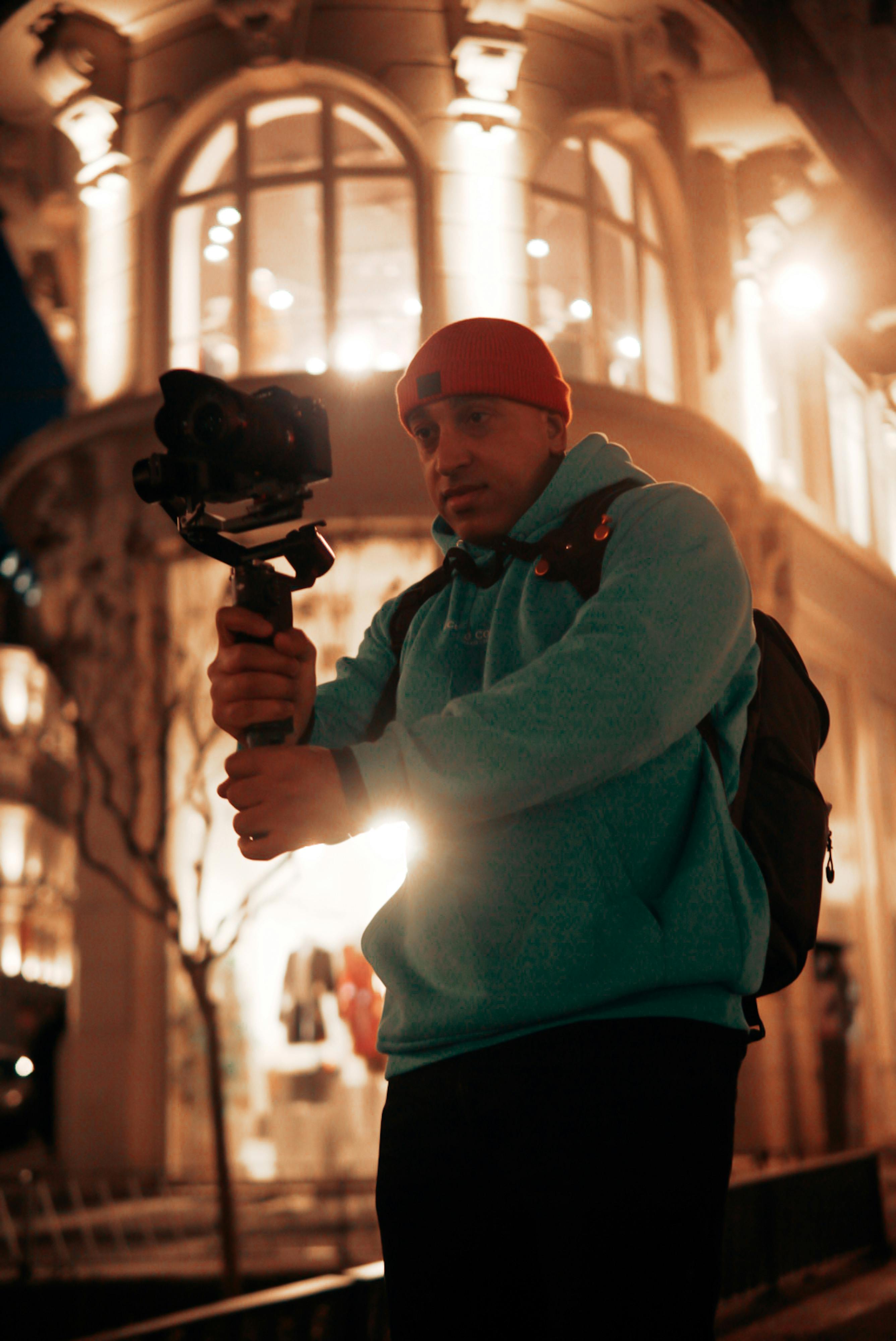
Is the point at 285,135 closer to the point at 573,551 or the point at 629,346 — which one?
the point at 629,346

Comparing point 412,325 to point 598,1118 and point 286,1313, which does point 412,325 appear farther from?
point 598,1118

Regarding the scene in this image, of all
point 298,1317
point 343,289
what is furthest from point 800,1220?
point 343,289

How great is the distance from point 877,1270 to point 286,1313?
439 cm

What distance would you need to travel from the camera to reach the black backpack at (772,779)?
197 cm

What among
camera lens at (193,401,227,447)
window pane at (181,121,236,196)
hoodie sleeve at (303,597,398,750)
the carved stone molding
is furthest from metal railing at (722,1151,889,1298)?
the carved stone molding

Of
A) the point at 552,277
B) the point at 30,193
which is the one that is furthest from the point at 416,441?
the point at 30,193

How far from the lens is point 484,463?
210cm

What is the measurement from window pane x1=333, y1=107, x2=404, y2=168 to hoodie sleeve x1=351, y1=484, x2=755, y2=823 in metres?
14.9

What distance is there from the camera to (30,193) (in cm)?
1711

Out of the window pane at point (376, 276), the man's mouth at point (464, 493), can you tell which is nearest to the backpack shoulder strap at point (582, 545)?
the man's mouth at point (464, 493)

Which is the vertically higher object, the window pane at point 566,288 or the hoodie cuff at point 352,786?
the window pane at point 566,288

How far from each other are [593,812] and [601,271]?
1529 cm

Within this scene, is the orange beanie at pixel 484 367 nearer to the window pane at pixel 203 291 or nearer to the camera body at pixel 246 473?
the camera body at pixel 246 473

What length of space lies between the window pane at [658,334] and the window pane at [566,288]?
940mm
